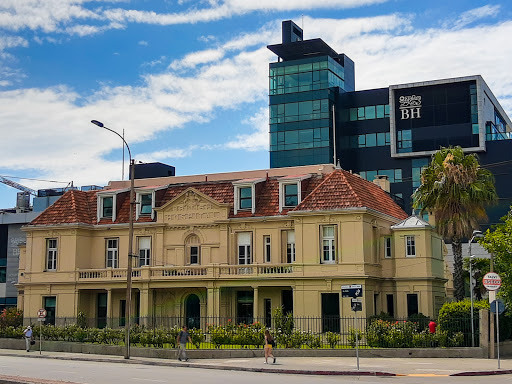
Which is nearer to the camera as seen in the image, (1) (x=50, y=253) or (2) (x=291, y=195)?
(2) (x=291, y=195)

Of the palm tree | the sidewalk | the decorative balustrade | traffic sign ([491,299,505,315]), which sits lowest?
the sidewalk

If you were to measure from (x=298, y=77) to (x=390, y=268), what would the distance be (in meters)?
49.8

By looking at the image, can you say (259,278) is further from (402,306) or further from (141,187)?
(141,187)

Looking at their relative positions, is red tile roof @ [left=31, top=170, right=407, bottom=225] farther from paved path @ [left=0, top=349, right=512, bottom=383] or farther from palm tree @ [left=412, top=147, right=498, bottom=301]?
paved path @ [left=0, top=349, right=512, bottom=383]

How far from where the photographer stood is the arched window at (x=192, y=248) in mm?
49062

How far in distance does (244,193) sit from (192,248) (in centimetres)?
507

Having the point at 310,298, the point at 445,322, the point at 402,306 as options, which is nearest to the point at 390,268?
the point at 402,306

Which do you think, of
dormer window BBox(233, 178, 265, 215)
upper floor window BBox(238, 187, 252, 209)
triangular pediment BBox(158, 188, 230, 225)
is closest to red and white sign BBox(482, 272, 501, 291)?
dormer window BBox(233, 178, 265, 215)

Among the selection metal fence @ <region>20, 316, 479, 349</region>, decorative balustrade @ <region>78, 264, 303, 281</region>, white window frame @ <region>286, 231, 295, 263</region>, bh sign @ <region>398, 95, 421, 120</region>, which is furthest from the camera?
bh sign @ <region>398, 95, 421, 120</region>

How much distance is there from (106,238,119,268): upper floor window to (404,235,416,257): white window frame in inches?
776

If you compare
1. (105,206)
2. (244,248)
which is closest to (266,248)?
(244,248)

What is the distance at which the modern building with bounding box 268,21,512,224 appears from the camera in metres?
80.2

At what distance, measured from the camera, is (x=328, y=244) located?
43844 mm

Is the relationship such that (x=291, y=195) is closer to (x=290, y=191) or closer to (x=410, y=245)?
(x=290, y=191)
